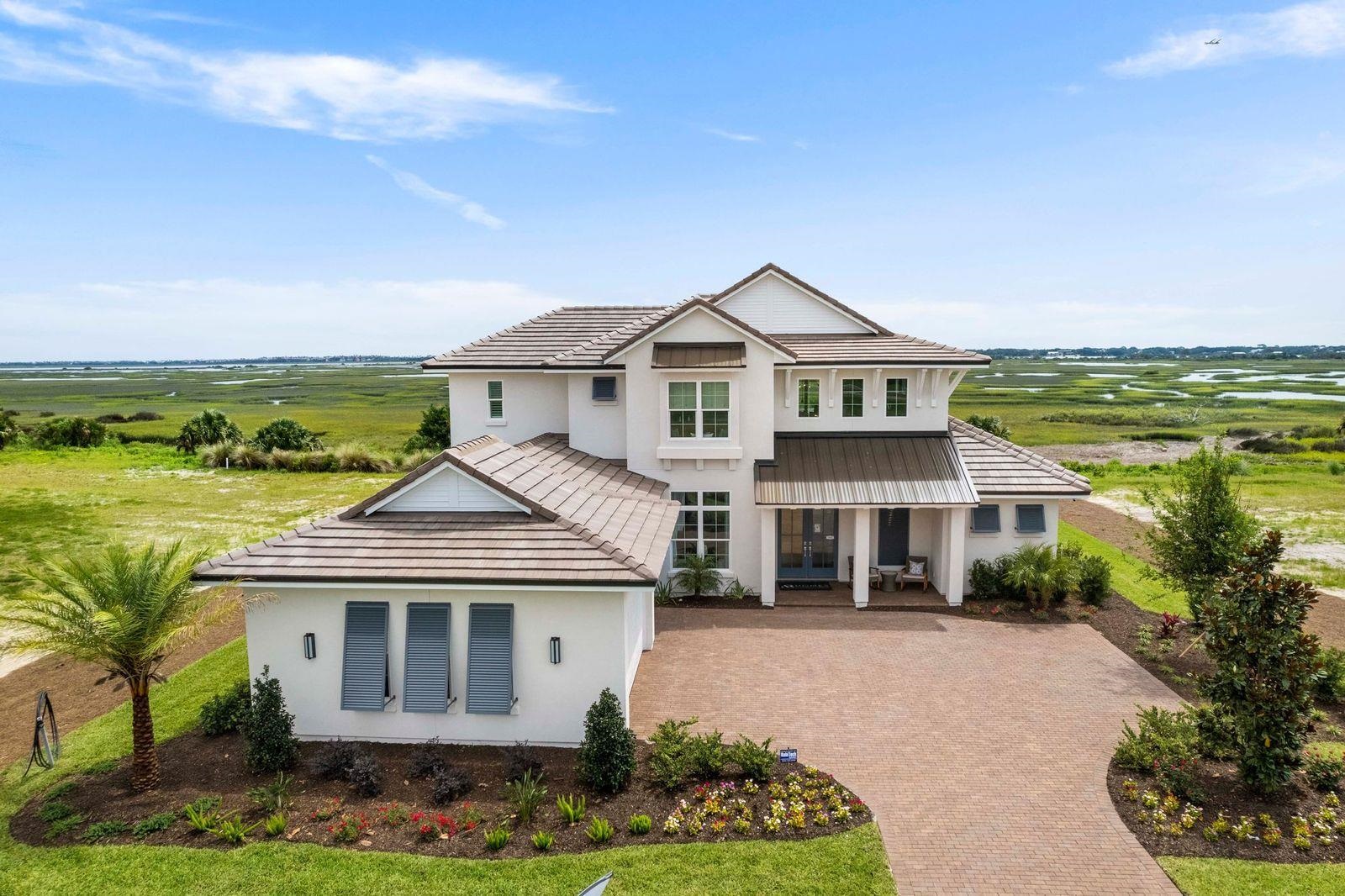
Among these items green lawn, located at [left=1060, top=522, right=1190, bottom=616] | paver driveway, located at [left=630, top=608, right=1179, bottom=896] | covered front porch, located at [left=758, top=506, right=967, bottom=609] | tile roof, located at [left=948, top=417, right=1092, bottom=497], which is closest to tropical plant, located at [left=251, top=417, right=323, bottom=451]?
paver driveway, located at [left=630, top=608, right=1179, bottom=896]

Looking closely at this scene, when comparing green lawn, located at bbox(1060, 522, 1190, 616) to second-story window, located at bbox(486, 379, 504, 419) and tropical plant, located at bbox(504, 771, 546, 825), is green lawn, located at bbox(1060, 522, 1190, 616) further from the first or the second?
second-story window, located at bbox(486, 379, 504, 419)

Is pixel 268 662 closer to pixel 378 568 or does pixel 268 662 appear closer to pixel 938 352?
pixel 378 568

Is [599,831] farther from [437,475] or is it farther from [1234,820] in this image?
[1234,820]

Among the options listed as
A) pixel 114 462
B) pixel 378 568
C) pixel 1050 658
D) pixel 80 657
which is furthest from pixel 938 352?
pixel 114 462

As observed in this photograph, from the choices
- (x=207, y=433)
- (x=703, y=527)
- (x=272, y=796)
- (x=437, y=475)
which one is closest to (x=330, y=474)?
(x=207, y=433)

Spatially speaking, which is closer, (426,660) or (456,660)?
(426,660)

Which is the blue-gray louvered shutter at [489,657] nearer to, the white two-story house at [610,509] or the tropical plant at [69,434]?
the white two-story house at [610,509]
